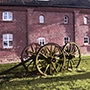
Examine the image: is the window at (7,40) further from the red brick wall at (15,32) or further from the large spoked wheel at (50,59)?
the large spoked wheel at (50,59)

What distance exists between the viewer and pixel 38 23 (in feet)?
40.2

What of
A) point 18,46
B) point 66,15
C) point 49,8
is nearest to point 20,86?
point 18,46

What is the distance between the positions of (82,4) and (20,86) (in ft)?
41.8

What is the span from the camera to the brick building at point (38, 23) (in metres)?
11.6

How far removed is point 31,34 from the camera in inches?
475

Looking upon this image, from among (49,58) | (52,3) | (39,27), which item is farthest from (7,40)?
(49,58)

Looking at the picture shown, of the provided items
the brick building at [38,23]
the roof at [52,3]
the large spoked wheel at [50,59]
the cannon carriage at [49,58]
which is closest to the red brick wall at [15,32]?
the brick building at [38,23]

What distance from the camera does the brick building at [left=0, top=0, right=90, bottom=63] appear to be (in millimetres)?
11617

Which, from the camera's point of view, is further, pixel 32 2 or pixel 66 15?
pixel 66 15

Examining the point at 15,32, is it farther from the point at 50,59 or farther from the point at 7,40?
the point at 50,59

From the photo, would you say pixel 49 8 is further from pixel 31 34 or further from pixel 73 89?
pixel 73 89

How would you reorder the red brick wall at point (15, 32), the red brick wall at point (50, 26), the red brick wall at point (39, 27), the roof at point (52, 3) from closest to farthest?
the roof at point (52, 3), the red brick wall at point (15, 32), the red brick wall at point (39, 27), the red brick wall at point (50, 26)

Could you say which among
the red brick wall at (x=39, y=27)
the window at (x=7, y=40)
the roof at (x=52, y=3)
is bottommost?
the window at (x=7, y=40)

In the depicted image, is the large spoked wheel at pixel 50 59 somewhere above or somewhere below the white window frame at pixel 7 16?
below
